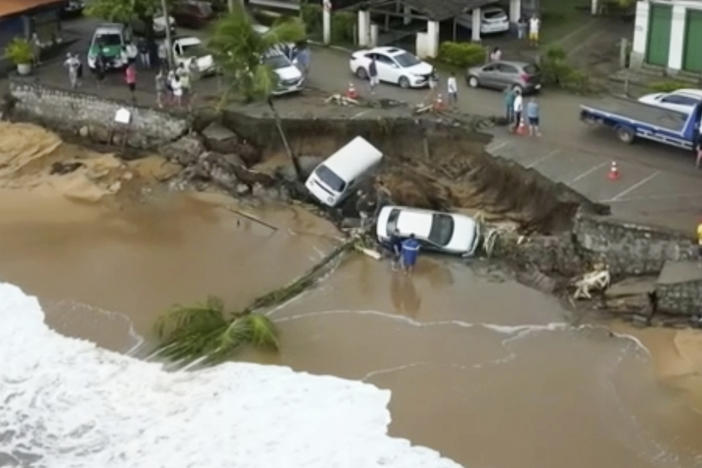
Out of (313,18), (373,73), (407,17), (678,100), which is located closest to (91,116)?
(373,73)

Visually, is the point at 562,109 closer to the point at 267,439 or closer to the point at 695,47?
the point at 695,47

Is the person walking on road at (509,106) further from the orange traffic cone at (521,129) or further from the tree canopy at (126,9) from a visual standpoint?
the tree canopy at (126,9)

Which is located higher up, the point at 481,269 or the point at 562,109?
the point at 562,109

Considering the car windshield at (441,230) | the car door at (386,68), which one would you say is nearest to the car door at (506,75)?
the car door at (386,68)

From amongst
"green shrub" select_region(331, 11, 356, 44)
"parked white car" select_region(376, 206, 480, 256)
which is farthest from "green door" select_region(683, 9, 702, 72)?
"green shrub" select_region(331, 11, 356, 44)

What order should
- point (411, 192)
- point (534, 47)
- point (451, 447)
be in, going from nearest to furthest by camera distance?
point (451, 447) → point (411, 192) → point (534, 47)

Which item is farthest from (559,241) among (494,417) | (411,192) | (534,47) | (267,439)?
(534,47)
